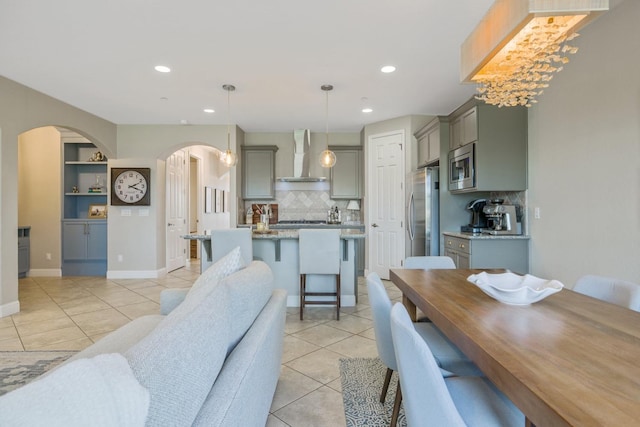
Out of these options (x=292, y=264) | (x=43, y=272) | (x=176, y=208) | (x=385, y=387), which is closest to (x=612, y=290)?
(x=385, y=387)

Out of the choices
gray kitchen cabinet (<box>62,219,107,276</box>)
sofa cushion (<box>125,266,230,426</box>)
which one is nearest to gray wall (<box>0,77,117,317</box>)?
gray kitchen cabinet (<box>62,219,107,276</box>)

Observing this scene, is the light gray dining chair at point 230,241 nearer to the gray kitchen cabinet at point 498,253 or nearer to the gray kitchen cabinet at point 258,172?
the gray kitchen cabinet at point 498,253

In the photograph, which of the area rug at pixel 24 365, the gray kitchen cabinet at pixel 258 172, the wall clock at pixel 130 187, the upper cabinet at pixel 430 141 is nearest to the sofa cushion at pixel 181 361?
the area rug at pixel 24 365

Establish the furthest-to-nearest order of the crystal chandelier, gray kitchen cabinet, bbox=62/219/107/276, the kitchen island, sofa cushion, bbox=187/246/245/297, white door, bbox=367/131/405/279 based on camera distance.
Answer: gray kitchen cabinet, bbox=62/219/107/276 < white door, bbox=367/131/405/279 < the kitchen island < sofa cushion, bbox=187/246/245/297 < the crystal chandelier

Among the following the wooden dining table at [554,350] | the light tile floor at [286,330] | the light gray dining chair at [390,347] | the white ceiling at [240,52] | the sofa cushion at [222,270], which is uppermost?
the white ceiling at [240,52]

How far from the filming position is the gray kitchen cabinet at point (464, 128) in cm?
364

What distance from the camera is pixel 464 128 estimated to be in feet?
12.8

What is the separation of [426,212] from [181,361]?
400cm

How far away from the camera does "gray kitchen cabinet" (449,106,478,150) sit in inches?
143

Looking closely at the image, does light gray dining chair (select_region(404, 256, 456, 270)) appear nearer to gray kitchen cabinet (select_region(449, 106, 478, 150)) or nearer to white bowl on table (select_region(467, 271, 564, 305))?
white bowl on table (select_region(467, 271, 564, 305))

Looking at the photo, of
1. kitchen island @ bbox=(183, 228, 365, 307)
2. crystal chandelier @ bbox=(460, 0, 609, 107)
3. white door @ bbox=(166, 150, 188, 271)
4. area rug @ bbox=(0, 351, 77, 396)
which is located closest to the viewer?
crystal chandelier @ bbox=(460, 0, 609, 107)

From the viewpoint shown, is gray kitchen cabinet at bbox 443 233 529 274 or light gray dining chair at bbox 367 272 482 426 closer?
light gray dining chair at bbox 367 272 482 426

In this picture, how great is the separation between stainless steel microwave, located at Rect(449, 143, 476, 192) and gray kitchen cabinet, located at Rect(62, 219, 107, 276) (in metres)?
5.86

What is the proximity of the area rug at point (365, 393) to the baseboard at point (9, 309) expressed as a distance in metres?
3.94
